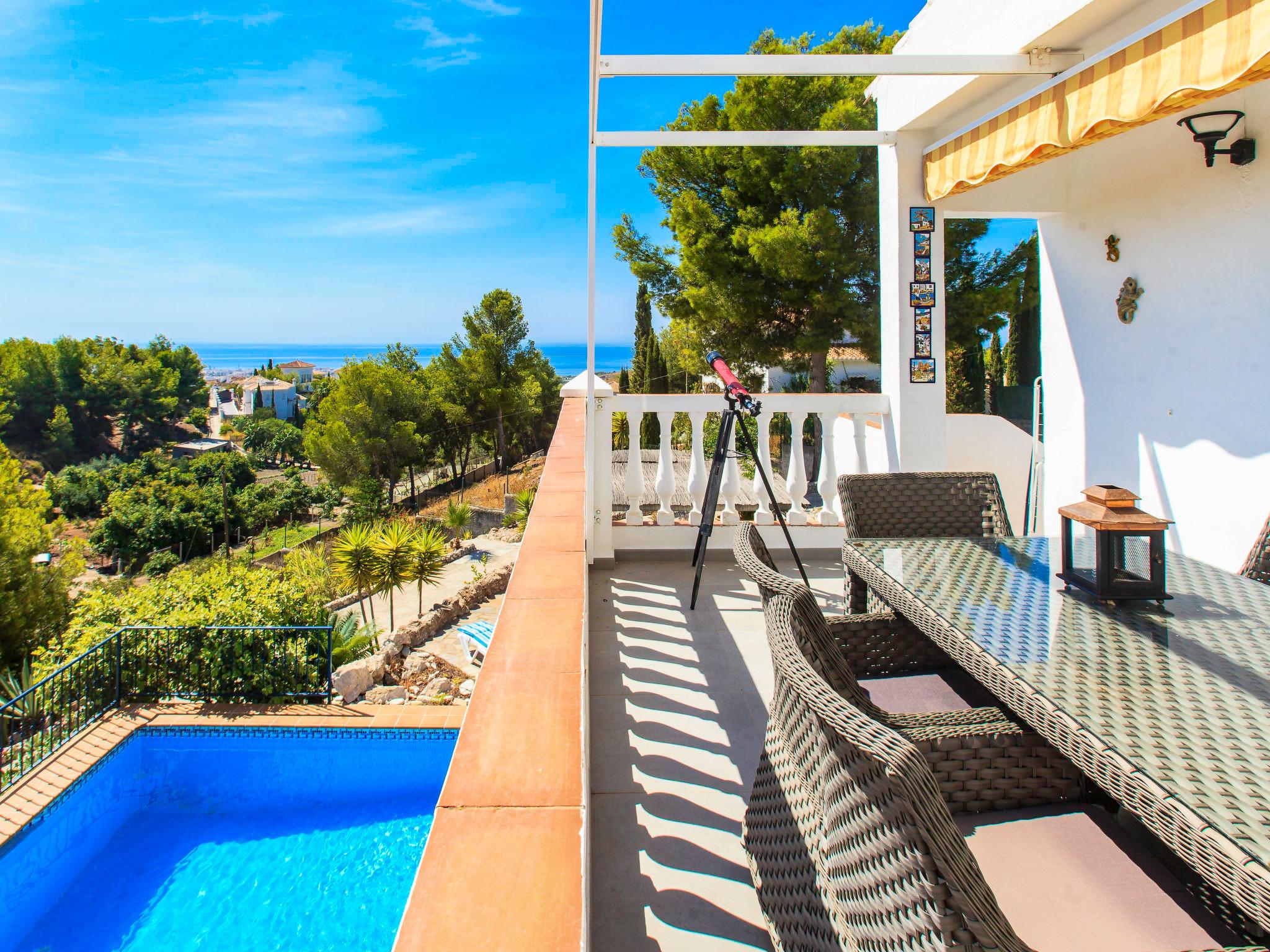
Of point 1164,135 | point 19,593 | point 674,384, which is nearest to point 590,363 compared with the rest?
point 1164,135

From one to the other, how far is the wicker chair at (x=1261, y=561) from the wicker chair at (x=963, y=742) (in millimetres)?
853

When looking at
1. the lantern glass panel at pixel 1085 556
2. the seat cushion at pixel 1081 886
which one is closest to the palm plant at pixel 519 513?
the lantern glass panel at pixel 1085 556

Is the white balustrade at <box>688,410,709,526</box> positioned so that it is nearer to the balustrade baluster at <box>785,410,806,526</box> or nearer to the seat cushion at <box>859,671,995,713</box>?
the balustrade baluster at <box>785,410,806,526</box>

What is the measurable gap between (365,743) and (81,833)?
6.15ft

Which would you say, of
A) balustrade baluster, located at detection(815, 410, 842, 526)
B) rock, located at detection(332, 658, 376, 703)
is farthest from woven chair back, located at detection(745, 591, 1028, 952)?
rock, located at detection(332, 658, 376, 703)

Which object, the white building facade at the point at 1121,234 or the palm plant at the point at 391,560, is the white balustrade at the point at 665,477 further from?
the palm plant at the point at 391,560

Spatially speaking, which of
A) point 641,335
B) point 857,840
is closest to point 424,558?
point 857,840

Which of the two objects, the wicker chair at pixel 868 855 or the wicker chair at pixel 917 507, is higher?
the wicker chair at pixel 917 507

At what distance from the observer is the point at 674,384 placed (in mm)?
25422

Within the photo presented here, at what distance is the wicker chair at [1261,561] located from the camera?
168 cm

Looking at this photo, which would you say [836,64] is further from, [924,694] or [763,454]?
[924,694]

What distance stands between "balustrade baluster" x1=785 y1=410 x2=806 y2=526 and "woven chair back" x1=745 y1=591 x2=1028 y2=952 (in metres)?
2.75

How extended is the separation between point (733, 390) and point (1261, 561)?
5.57 feet

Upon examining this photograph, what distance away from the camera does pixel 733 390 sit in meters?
2.90
